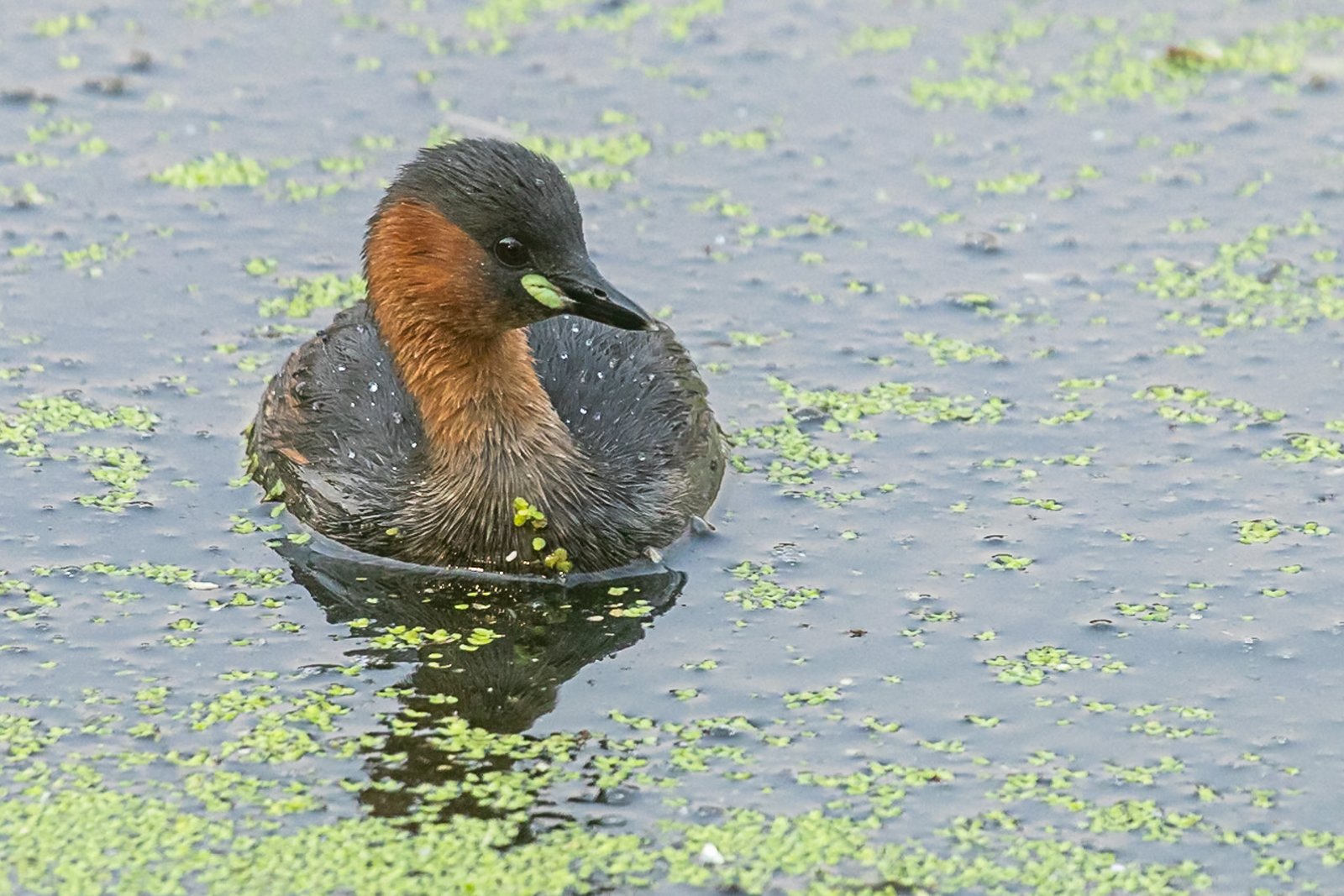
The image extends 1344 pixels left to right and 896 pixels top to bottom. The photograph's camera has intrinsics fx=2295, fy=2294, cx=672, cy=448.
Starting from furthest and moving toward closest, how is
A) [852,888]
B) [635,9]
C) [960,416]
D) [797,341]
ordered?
1. [635,9]
2. [797,341]
3. [960,416]
4. [852,888]

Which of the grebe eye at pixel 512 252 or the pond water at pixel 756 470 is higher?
the grebe eye at pixel 512 252

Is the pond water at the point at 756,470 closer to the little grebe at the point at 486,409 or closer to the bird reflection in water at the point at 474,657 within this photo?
the bird reflection in water at the point at 474,657

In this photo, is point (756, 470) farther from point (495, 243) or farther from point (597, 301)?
point (495, 243)

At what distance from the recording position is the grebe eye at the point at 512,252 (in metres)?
8.84

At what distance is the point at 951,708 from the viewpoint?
26.6 ft

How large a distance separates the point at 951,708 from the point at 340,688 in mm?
2188

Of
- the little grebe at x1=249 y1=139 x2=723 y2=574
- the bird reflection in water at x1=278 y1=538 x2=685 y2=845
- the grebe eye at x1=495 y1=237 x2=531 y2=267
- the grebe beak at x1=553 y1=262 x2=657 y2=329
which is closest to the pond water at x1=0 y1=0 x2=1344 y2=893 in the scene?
the bird reflection in water at x1=278 y1=538 x2=685 y2=845

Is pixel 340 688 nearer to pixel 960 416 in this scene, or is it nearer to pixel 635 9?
pixel 960 416

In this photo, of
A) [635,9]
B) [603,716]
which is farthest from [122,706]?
[635,9]

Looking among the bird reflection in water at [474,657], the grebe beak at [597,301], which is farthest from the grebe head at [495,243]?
the bird reflection in water at [474,657]

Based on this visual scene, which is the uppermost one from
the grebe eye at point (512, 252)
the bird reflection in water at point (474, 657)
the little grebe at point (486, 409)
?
the grebe eye at point (512, 252)

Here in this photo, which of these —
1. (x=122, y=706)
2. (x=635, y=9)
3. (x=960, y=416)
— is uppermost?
(x=635, y=9)

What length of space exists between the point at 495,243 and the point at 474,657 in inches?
Result: 62.8

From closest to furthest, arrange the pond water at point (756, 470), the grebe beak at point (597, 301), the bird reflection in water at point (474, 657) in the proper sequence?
1. the pond water at point (756, 470)
2. the bird reflection in water at point (474, 657)
3. the grebe beak at point (597, 301)
